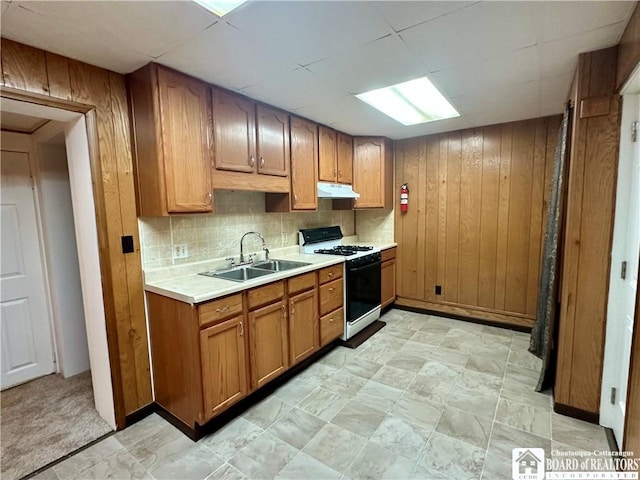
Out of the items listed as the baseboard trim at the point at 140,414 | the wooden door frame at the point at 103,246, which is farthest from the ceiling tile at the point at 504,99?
the baseboard trim at the point at 140,414

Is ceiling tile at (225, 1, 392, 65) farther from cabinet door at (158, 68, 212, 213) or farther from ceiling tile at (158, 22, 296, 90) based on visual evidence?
cabinet door at (158, 68, 212, 213)

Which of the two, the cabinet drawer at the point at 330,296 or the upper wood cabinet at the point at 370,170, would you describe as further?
the upper wood cabinet at the point at 370,170

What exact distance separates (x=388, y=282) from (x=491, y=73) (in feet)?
8.47

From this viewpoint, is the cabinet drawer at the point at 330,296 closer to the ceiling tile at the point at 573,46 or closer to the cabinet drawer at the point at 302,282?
the cabinet drawer at the point at 302,282

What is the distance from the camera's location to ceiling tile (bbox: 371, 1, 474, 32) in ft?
4.41

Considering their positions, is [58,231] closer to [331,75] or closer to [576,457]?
[331,75]

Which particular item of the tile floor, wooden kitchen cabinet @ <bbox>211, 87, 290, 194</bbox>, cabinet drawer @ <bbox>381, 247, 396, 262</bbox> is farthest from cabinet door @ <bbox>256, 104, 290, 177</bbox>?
the tile floor

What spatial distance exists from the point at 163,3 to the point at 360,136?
109 inches

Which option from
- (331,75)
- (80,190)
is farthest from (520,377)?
(80,190)

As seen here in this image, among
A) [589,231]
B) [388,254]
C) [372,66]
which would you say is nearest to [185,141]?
[372,66]

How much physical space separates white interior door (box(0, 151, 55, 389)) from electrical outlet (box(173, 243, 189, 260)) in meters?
1.41

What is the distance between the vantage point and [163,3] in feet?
4.23

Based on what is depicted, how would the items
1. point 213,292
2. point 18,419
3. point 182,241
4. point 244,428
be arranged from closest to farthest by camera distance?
point 213,292 < point 244,428 < point 18,419 < point 182,241

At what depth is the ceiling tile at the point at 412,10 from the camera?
52.9 inches
